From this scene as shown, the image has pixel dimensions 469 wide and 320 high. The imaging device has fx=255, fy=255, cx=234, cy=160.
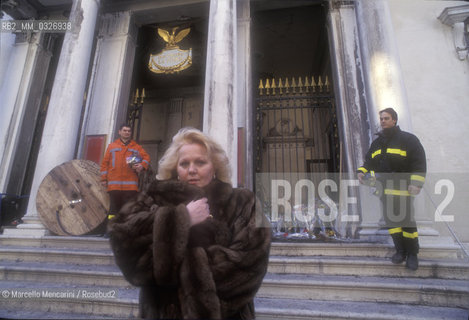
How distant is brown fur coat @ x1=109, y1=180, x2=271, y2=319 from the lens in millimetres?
1163

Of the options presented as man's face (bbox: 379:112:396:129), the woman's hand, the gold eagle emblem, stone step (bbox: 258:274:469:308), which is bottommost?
stone step (bbox: 258:274:469:308)

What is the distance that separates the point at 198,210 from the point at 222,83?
357 centimetres

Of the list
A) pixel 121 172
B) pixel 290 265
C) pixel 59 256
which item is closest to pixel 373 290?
pixel 290 265

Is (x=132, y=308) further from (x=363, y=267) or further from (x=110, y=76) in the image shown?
(x=110, y=76)

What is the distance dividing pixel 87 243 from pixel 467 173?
23.6 ft

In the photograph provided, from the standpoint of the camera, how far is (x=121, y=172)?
4461 millimetres

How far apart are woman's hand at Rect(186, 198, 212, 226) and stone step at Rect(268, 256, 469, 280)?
7.57 feet

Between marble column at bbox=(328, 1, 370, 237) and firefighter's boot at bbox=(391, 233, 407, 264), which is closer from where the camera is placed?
firefighter's boot at bbox=(391, 233, 407, 264)

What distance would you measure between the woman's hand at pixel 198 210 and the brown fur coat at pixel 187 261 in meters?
0.03

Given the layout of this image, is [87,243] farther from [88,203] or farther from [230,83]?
[230,83]

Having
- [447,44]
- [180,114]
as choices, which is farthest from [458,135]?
[180,114]

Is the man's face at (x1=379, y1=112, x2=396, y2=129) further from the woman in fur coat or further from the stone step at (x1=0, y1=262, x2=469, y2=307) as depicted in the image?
the woman in fur coat

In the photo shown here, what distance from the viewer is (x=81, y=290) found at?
2.89 m

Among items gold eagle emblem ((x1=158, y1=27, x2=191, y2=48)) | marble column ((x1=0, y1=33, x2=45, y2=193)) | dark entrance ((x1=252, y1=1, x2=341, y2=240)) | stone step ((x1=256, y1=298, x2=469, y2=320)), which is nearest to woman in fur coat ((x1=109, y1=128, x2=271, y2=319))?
stone step ((x1=256, y1=298, x2=469, y2=320))
